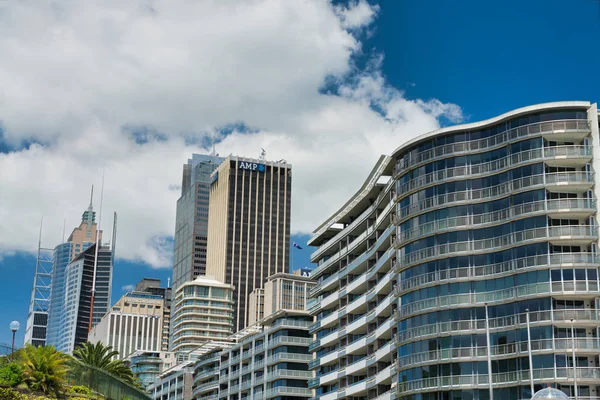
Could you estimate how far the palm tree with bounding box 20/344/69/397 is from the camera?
205 ft

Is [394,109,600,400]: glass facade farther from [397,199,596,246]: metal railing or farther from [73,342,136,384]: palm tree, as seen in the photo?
[73,342,136,384]: palm tree

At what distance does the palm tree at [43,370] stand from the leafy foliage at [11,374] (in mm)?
765

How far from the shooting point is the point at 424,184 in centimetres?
9825

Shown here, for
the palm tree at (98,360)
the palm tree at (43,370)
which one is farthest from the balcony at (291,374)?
the palm tree at (43,370)

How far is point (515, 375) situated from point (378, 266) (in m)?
26.9

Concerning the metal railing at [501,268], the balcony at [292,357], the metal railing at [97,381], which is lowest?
the metal railing at [97,381]

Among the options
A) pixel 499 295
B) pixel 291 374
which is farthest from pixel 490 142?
pixel 291 374

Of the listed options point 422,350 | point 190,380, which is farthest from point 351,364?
point 190,380

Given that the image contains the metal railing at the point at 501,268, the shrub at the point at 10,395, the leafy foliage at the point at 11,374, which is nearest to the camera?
the shrub at the point at 10,395

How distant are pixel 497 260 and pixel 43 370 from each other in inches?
1887

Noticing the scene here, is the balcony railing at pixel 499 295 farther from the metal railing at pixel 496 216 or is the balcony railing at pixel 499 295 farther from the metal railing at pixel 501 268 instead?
the metal railing at pixel 496 216

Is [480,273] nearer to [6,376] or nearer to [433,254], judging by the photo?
[433,254]

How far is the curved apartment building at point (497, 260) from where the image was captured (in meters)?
86.2

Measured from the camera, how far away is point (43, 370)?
63031mm
